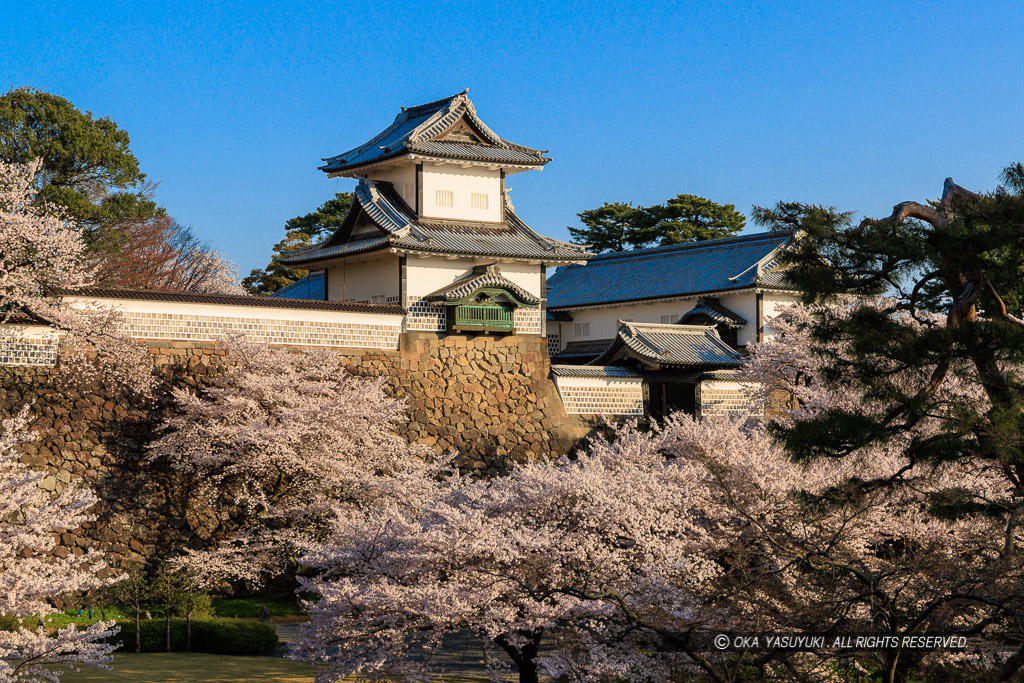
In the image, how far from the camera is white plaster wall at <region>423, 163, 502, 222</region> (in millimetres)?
24203

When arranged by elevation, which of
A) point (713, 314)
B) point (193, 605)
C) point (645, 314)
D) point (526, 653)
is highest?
point (645, 314)

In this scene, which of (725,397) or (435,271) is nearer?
(435,271)

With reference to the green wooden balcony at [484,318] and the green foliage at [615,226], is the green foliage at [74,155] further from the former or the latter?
the green foliage at [615,226]

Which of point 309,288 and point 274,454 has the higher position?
point 309,288

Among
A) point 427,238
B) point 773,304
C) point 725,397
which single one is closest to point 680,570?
point 427,238

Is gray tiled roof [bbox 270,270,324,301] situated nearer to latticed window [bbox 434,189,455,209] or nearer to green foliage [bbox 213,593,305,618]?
latticed window [bbox 434,189,455,209]

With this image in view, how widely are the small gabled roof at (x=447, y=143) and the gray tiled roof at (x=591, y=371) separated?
14.8ft

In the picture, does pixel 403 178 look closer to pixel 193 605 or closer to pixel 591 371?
pixel 591 371

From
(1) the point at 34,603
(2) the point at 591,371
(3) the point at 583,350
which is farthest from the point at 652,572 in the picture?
(3) the point at 583,350

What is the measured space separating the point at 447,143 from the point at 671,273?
8948 mm

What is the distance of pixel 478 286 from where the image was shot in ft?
75.6

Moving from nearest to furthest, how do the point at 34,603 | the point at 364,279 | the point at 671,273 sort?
the point at 34,603
the point at 364,279
the point at 671,273

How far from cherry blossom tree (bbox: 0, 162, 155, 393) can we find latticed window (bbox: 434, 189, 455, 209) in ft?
24.9

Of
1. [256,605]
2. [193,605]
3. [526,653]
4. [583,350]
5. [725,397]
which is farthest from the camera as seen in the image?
[583,350]
